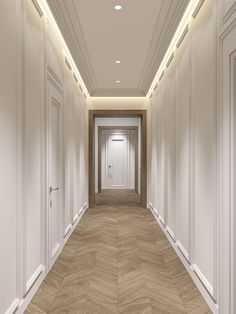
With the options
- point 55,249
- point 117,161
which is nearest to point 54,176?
point 55,249

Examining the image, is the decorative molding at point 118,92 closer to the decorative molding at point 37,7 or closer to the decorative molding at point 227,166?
the decorative molding at point 37,7

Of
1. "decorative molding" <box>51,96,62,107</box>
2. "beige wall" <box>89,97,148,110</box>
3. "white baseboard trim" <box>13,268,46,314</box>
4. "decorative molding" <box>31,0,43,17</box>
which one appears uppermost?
"decorative molding" <box>31,0,43,17</box>

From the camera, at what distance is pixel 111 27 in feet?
14.5

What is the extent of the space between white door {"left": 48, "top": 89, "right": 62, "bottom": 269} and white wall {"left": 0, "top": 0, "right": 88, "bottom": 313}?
0.18 metres

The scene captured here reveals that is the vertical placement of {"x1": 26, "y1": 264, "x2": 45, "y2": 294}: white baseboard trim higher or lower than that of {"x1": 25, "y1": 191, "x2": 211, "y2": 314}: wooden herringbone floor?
higher

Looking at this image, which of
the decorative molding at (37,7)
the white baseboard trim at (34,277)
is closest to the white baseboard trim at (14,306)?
the white baseboard trim at (34,277)

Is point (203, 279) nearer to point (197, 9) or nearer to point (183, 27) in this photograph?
point (197, 9)

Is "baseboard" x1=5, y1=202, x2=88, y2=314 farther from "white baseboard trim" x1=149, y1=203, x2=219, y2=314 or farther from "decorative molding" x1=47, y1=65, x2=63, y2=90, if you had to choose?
"decorative molding" x1=47, y1=65, x2=63, y2=90

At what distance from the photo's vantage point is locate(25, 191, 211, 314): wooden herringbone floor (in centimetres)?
309

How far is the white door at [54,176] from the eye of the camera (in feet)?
13.3

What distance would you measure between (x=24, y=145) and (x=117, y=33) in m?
2.52

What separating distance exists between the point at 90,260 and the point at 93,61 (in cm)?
345

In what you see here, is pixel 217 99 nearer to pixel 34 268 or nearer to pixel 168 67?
pixel 34 268

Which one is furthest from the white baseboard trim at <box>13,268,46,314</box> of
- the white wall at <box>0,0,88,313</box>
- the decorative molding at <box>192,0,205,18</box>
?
the decorative molding at <box>192,0,205,18</box>
